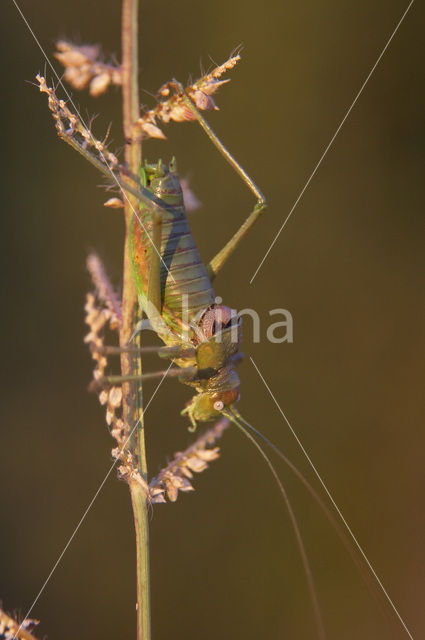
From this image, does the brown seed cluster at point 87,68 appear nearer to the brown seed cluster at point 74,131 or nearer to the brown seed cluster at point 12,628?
the brown seed cluster at point 74,131

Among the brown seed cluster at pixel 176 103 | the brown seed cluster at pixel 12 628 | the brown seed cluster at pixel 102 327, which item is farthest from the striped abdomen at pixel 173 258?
the brown seed cluster at pixel 12 628

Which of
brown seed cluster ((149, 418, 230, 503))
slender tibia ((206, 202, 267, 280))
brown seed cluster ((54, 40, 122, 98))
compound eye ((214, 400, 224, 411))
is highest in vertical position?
brown seed cluster ((54, 40, 122, 98))

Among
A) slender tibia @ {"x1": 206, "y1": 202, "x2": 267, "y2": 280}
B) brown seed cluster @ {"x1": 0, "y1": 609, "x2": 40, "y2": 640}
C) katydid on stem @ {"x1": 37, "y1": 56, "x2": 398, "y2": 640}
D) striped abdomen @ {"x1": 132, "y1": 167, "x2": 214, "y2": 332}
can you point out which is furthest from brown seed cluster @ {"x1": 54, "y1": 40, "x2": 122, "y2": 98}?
brown seed cluster @ {"x1": 0, "y1": 609, "x2": 40, "y2": 640}

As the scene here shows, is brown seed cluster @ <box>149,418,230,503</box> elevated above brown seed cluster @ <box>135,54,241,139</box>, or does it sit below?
below

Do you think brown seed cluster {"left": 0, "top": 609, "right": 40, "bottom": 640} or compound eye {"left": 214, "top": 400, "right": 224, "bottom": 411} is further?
compound eye {"left": 214, "top": 400, "right": 224, "bottom": 411}

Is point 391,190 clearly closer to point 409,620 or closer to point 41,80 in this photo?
point 409,620

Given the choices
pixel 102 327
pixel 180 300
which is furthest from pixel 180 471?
pixel 180 300

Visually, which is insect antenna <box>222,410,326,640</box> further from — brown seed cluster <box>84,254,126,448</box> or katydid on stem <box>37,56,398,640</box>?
brown seed cluster <box>84,254,126,448</box>
